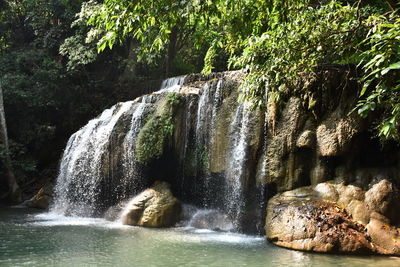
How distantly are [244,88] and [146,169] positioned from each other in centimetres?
605

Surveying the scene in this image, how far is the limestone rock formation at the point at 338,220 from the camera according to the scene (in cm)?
711

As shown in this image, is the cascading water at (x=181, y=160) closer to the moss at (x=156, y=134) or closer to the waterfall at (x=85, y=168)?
the waterfall at (x=85, y=168)

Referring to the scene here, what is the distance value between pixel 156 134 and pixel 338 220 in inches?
220

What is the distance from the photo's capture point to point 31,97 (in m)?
15.4

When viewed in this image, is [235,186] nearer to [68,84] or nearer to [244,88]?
[244,88]

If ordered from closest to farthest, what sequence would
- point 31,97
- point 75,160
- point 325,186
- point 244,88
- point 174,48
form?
point 244,88 → point 325,186 → point 75,160 → point 31,97 → point 174,48

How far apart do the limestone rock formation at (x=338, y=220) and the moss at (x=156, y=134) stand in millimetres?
3944

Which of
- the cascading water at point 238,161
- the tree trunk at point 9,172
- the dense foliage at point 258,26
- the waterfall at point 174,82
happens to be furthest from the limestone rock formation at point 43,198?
the dense foliage at point 258,26

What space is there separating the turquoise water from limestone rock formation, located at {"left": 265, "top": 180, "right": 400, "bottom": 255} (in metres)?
0.30

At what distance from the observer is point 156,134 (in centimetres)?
1111

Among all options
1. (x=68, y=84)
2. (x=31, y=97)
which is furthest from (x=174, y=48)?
(x=31, y=97)

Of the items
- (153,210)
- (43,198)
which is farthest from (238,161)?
(43,198)

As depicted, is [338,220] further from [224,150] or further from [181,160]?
[181,160]

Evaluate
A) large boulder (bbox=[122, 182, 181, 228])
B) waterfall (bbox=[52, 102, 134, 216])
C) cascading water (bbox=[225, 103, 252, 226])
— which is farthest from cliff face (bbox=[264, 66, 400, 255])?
waterfall (bbox=[52, 102, 134, 216])
